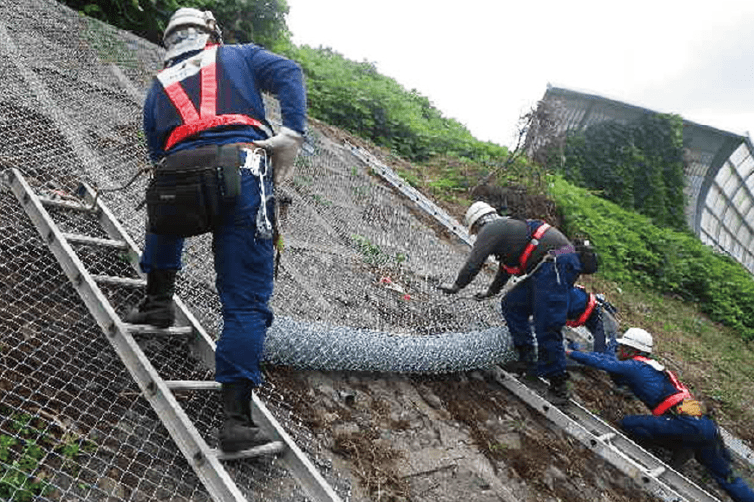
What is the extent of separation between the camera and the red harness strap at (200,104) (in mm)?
2564

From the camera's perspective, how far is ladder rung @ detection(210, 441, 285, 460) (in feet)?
8.04

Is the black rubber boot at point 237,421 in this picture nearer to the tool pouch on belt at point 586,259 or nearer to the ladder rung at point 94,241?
the ladder rung at point 94,241

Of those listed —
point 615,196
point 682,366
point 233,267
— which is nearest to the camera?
point 233,267

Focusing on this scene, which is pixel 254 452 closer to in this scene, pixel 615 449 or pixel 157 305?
pixel 157 305

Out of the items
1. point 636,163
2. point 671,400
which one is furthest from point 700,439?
point 636,163

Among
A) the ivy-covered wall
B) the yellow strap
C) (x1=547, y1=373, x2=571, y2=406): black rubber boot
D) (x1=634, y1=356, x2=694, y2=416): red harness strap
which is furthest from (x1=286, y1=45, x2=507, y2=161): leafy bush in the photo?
the yellow strap

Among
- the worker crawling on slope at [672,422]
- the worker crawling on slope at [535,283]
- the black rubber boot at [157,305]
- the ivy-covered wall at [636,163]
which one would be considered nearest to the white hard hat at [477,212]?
the worker crawling on slope at [535,283]

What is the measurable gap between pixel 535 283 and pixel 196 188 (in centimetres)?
330

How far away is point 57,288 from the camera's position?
311 cm

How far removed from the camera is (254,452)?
2.53 metres

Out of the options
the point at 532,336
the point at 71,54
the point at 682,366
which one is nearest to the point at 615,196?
the point at 682,366

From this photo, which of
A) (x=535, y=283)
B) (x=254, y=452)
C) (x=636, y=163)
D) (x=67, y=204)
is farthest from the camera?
(x=636, y=163)

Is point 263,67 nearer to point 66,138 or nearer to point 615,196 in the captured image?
point 66,138

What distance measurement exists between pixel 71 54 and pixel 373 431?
546cm
